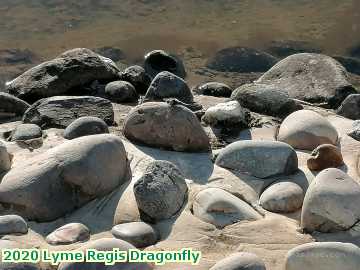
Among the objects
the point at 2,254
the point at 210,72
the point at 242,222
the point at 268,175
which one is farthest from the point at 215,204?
the point at 210,72

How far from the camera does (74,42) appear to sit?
44.4ft

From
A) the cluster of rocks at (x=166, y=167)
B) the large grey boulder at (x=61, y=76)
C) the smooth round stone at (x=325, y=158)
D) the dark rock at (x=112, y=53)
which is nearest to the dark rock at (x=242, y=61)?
the dark rock at (x=112, y=53)

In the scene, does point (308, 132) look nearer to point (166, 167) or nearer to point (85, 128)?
point (166, 167)

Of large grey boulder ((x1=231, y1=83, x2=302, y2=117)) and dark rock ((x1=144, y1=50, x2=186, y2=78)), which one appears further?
dark rock ((x1=144, y1=50, x2=186, y2=78))

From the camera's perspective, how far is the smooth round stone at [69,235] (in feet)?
15.6

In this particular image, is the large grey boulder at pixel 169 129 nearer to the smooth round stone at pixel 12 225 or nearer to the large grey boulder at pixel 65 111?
the large grey boulder at pixel 65 111

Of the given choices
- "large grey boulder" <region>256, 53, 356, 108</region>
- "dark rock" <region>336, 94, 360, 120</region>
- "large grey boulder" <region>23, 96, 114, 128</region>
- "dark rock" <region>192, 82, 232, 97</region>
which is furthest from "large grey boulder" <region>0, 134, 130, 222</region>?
"large grey boulder" <region>256, 53, 356, 108</region>

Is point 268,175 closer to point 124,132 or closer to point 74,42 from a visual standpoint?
point 124,132

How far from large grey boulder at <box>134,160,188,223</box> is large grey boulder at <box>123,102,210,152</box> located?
0.84 metres

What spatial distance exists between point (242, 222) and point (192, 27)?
31.9ft

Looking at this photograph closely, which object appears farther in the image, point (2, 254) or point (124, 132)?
point (124, 132)

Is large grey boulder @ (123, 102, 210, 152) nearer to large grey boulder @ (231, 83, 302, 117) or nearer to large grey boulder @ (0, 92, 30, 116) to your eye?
large grey boulder @ (231, 83, 302, 117)

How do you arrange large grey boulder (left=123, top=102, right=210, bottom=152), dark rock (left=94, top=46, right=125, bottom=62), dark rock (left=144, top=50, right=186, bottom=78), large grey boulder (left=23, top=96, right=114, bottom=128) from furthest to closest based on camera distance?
dark rock (left=94, top=46, right=125, bottom=62) < dark rock (left=144, top=50, right=186, bottom=78) < large grey boulder (left=23, top=96, right=114, bottom=128) < large grey boulder (left=123, top=102, right=210, bottom=152)

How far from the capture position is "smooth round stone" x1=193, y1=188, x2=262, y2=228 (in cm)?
504
